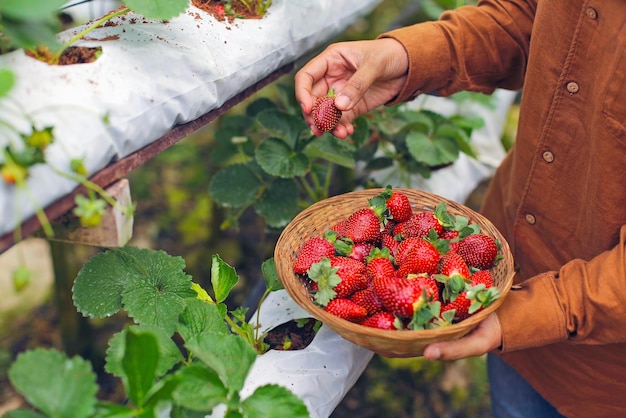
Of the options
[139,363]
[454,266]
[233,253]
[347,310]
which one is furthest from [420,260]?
[233,253]

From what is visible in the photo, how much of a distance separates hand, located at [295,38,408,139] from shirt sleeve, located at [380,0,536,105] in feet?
0.09

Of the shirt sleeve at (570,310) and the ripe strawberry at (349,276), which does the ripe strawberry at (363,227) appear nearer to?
the ripe strawberry at (349,276)

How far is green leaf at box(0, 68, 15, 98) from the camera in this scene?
2.47 feet

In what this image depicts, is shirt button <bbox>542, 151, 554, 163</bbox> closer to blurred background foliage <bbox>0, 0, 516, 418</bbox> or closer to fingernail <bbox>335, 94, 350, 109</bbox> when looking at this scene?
fingernail <bbox>335, 94, 350, 109</bbox>

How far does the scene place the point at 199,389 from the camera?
33.7 inches

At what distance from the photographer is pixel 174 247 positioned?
8.70 feet

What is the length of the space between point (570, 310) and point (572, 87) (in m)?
0.40

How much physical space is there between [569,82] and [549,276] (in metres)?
0.35

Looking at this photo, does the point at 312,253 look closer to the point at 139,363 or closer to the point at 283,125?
the point at 139,363

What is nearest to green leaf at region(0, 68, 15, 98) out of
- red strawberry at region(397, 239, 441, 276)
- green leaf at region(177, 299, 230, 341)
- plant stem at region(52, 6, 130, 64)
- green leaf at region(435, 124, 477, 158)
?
plant stem at region(52, 6, 130, 64)

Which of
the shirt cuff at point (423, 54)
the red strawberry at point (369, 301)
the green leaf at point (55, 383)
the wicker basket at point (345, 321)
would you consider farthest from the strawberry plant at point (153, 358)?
the shirt cuff at point (423, 54)

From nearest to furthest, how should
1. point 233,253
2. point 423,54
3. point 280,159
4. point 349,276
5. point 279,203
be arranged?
point 349,276, point 423,54, point 280,159, point 279,203, point 233,253

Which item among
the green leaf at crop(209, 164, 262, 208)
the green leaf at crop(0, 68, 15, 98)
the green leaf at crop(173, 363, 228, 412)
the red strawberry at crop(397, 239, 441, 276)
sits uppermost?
the green leaf at crop(0, 68, 15, 98)

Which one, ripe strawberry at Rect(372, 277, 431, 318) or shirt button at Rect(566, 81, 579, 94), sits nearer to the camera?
ripe strawberry at Rect(372, 277, 431, 318)
